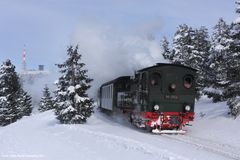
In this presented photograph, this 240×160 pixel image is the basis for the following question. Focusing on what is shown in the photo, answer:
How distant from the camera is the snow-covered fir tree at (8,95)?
5284 cm

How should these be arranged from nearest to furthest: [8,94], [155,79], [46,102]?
[155,79] < [8,94] < [46,102]

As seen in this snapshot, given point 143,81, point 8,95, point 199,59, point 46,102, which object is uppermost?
point 199,59

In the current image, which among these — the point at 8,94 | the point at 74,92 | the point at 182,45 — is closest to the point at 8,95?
the point at 8,94

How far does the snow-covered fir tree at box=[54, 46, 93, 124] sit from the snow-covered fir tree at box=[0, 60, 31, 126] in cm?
2526

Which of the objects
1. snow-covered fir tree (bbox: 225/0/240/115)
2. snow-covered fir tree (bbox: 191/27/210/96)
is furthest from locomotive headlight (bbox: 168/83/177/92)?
snow-covered fir tree (bbox: 191/27/210/96)

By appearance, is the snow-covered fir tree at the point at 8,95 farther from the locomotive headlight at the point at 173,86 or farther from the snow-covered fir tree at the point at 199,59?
the locomotive headlight at the point at 173,86

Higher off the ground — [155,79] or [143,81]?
[155,79]

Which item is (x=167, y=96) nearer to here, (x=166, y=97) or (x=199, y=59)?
(x=166, y=97)

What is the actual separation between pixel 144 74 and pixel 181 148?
7.78 m

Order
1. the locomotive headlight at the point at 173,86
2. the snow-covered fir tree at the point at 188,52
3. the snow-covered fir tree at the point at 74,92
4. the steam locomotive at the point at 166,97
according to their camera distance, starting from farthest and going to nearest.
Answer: the snow-covered fir tree at the point at 188,52 < the snow-covered fir tree at the point at 74,92 < the locomotive headlight at the point at 173,86 < the steam locomotive at the point at 166,97

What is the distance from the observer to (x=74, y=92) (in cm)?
2888

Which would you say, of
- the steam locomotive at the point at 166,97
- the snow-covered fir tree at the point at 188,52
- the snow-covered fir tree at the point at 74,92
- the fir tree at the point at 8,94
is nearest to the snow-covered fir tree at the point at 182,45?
the snow-covered fir tree at the point at 188,52

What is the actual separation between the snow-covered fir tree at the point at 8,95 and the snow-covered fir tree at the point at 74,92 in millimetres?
25263

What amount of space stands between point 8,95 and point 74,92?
26.9 m
